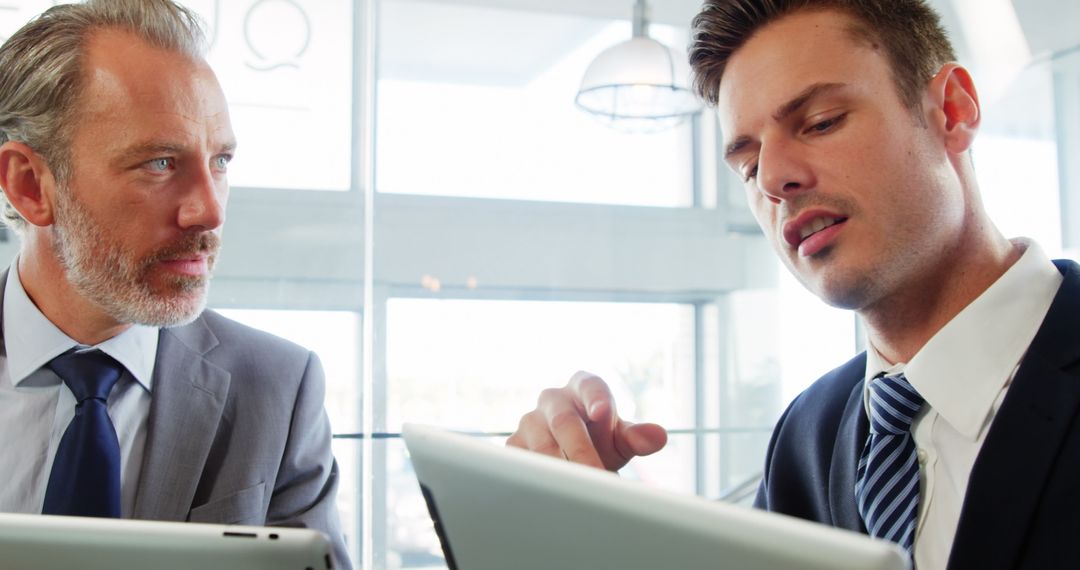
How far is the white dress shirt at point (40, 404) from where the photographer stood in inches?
56.7

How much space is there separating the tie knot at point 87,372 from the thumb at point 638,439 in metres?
0.83

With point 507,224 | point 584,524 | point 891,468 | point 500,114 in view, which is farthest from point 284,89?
point 584,524

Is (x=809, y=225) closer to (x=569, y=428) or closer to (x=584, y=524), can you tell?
(x=569, y=428)

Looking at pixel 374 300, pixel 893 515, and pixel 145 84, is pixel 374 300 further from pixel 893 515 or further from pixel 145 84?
pixel 893 515

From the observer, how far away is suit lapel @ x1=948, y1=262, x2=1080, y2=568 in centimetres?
102

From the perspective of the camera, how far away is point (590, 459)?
1.04 m

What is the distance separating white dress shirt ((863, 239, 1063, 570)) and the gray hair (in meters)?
1.28

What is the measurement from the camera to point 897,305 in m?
1.29

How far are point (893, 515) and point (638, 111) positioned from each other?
312 cm

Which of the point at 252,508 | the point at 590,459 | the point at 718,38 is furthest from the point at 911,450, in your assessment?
the point at 252,508

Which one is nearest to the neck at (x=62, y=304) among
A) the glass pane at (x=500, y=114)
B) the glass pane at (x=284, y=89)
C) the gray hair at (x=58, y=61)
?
the gray hair at (x=58, y=61)

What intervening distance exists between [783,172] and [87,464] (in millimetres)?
1097

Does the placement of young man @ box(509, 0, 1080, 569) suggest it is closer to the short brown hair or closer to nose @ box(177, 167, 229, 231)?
the short brown hair

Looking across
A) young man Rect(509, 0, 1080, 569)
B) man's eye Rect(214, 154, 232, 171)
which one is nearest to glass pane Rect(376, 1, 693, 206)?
man's eye Rect(214, 154, 232, 171)
